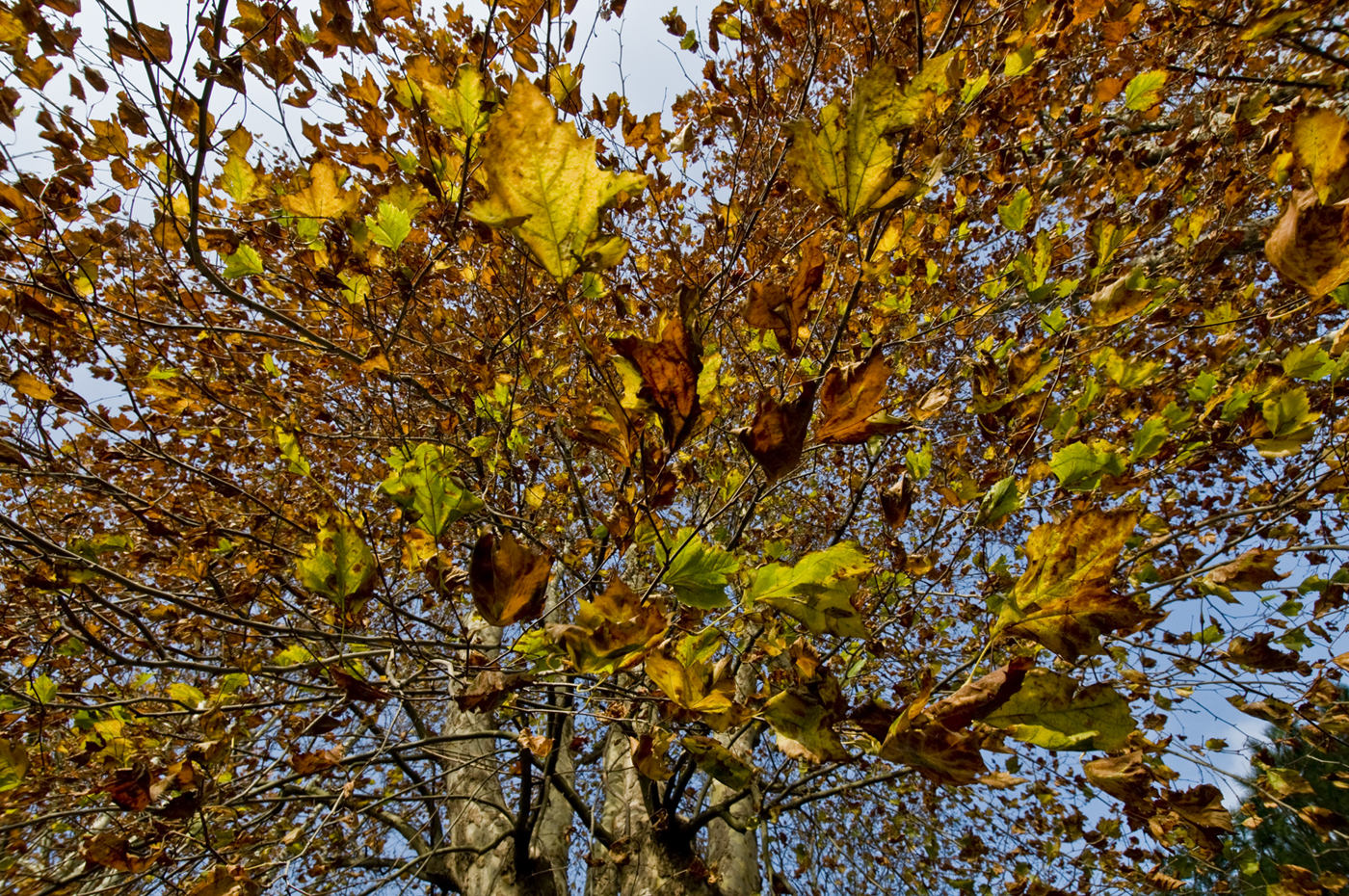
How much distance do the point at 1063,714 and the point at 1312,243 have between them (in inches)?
23.0

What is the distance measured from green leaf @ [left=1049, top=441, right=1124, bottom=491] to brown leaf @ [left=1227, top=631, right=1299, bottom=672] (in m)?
0.53

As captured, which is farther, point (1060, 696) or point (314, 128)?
point (314, 128)

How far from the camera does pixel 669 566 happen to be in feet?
2.50

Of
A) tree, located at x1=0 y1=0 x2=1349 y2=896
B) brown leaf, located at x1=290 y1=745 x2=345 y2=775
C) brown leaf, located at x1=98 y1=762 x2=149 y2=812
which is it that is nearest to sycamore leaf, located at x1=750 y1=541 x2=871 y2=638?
tree, located at x1=0 y1=0 x2=1349 y2=896

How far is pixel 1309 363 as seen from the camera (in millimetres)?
1124

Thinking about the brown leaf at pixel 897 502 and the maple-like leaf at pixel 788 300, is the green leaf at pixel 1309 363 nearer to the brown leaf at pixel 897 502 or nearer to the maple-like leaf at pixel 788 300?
the brown leaf at pixel 897 502

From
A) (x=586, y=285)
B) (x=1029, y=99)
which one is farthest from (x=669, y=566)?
(x=1029, y=99)

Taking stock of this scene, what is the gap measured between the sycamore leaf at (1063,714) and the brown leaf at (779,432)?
0.32 m

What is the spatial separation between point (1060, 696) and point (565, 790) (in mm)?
2592

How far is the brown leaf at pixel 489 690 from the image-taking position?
747 millimetres

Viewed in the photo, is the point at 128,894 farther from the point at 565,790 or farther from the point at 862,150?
the point at 862,150

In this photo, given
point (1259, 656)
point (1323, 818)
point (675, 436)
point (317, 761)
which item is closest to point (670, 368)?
point (675, 436)

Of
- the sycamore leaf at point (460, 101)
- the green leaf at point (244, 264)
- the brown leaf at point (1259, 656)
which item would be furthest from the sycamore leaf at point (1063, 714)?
the green leaf at point (244, 264)

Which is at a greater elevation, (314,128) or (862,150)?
(314,128)
